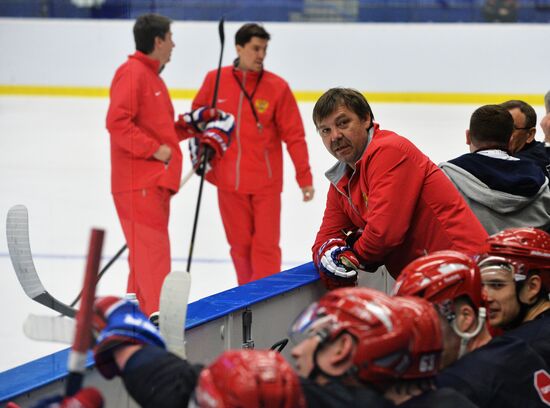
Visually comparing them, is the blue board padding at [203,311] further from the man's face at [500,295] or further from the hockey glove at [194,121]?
the hockey glove at [194,121]

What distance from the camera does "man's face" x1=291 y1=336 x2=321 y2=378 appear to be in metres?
1.15

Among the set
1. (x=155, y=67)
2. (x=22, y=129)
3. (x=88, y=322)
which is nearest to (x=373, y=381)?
(x=88, y=322)

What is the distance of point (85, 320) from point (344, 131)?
113 centimetres

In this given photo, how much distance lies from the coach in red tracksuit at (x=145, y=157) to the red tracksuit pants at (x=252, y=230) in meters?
1.19

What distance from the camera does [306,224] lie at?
4.85 m

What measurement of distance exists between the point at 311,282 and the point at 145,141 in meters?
0.52

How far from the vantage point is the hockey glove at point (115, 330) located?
3.85 ft

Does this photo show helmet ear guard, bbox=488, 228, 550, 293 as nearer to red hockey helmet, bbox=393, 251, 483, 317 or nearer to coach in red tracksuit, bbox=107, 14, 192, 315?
red hockey helmet, bbox=393, 251, 483, 317

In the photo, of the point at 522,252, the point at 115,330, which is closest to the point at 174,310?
the point at 115,330

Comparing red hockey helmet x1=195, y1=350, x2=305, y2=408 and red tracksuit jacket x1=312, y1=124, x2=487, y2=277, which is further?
red tracksuit jacket x1=312, y1=124, x2=487, y2=277

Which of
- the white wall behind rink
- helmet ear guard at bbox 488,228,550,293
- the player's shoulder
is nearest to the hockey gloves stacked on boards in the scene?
the player's shoulder

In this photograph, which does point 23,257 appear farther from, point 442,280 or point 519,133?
point 519,133

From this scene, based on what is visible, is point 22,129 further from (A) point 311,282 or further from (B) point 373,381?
(B) point 373,381

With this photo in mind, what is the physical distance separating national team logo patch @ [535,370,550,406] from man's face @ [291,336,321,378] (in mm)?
485
